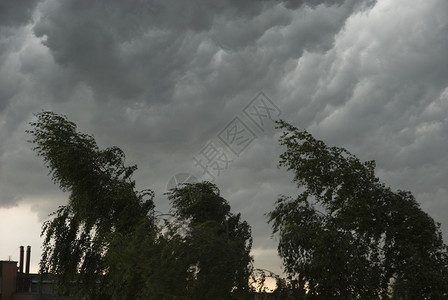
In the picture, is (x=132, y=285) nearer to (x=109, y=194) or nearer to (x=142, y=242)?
(x=142, y=242)

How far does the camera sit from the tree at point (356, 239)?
20406 millimetres

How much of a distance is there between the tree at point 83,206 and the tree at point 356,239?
6.95 meters

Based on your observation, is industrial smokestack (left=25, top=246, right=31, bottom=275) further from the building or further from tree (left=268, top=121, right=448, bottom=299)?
tree (left=268, top=121, right=448, bottom=299)

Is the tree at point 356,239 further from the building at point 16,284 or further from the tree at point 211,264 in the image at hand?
the building at point 16,284

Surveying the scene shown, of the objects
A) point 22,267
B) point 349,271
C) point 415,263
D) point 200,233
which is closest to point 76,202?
point 200,233

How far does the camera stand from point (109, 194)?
2491cm

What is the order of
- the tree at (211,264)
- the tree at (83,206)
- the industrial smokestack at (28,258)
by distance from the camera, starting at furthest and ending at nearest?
the industrial smokestack at (28,258) → the tree at (83,206) → the tree at (211,264)

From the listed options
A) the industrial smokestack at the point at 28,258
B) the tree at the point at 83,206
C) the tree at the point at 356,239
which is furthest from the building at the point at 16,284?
the tree at the point at 356,239

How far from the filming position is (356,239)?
2161 centimetres

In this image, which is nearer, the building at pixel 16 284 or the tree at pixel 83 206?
the tree at pixel 83 206

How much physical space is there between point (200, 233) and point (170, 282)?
1.88 metres

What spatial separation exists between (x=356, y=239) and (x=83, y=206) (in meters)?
11.9

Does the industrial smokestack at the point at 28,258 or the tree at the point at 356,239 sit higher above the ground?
the industrial smokestack at the point at 28,258

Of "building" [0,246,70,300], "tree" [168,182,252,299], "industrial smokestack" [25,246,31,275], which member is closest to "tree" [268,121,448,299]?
"tree" [168,182,252,299]
